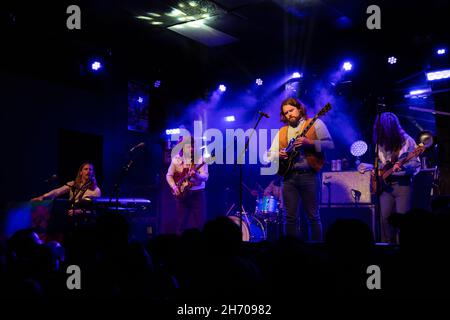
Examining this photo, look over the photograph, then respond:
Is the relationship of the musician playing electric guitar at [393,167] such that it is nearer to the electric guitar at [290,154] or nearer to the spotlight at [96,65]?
the electric guitar at [290,154]

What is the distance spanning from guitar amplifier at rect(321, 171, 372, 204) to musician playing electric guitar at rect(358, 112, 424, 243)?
11.2 feet

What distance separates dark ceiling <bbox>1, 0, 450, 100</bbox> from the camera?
10.1 metres

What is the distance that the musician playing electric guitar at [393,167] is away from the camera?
21.4 feet

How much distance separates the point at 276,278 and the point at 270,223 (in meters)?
7.79

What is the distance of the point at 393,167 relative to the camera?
6641 millimetres

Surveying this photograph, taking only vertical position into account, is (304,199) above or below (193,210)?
above

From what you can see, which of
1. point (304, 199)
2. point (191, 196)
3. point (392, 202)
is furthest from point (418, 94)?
point (191, 196)

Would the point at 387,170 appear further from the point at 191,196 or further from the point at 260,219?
the point at 260,219

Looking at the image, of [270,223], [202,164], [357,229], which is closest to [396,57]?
[270,223]

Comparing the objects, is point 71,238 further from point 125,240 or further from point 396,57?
point 396,57

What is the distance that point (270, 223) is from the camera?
10.4 meters

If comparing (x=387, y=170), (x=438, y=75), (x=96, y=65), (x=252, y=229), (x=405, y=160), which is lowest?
(x=252, y=229)

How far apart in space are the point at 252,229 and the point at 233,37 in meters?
5.04

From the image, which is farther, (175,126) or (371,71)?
(175,126)
